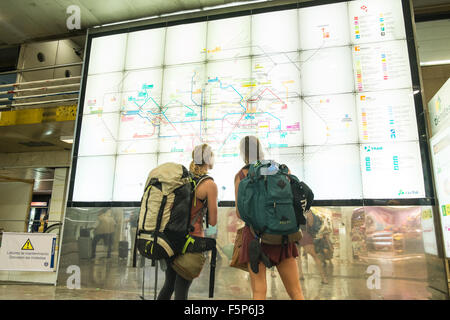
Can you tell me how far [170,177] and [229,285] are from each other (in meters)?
2.18

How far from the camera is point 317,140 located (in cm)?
424

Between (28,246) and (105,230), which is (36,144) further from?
(105,230)

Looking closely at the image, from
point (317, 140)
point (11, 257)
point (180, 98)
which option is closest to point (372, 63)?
point (317, 140)

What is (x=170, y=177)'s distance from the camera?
2.63m

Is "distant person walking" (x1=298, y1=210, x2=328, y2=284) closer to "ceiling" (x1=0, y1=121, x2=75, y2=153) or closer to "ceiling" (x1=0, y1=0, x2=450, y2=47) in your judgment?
"ceiling" (x1=0, y1=0, x2=450, y2=47)

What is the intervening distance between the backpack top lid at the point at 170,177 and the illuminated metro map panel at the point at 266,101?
1.79 m

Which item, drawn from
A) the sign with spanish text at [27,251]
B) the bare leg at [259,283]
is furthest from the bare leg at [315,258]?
the sign with spanish text at [27,251]

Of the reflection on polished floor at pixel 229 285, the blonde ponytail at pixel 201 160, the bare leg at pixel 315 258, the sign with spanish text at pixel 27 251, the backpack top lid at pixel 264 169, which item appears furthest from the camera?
the sign with spanish text at pixel 27 251

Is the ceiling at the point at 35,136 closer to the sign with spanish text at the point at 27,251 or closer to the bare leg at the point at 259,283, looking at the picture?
the sign with spanish text at the point at 27,251

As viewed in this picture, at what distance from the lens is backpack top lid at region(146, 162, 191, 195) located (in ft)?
8.53

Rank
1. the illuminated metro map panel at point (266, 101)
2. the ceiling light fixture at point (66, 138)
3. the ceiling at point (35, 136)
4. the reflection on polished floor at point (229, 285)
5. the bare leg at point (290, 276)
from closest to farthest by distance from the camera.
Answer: the bare leg at point (290, 276), the reflection on polished floor at point (229, 285), the illuminated metro map panel at point (266, 101), the ceiling at point (35, 136), the ceiling light fixture at point (66, 138)

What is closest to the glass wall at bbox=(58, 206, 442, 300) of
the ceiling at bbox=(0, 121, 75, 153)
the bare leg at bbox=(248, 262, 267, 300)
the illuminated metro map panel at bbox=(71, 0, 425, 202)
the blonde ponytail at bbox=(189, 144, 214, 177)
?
the illuminated metro map panel at bbox=(71, 0, 425, 202)

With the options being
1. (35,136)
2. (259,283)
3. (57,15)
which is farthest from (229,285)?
(35,136)

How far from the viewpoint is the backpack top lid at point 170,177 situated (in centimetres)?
260
